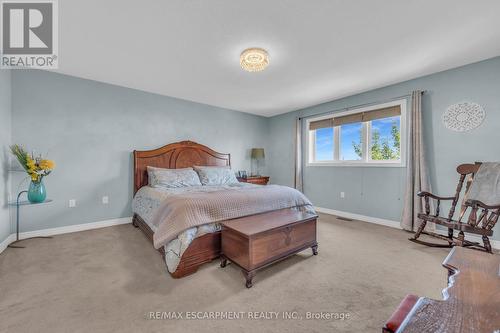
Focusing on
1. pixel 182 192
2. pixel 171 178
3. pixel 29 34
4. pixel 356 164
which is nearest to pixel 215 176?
pixel 171 178

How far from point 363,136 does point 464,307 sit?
3.74 m

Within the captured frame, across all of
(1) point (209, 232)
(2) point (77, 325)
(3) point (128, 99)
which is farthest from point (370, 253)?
(3) point (128, 99)

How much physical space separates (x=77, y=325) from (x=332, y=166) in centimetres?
428

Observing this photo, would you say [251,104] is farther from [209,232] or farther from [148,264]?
[148,264]

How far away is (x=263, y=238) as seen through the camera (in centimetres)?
192

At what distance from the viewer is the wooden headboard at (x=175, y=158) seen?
371 cm

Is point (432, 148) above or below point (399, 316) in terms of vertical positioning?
above

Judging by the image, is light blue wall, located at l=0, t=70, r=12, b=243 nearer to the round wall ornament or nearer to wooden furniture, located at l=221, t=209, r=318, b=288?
wooden furniture, located at l=221, t=209, r=318, b=288

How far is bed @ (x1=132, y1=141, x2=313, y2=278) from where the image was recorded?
2043 millimetres

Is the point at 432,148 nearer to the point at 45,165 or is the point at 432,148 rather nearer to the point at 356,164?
→ the point at 356,164

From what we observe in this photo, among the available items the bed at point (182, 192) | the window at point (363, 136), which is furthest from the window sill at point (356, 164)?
the bed at point (182, 192)

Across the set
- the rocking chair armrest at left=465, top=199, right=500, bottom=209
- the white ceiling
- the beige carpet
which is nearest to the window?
the white ceiling

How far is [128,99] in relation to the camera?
3682 millimetres

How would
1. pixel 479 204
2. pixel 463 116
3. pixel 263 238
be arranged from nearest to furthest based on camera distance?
pixel 263 238, pixel 479 204, pixel 463 116
